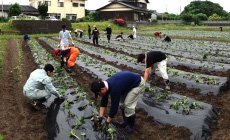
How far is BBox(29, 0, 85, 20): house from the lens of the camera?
48.4 metres

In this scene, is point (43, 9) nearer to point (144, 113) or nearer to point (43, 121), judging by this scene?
point (43, 121)

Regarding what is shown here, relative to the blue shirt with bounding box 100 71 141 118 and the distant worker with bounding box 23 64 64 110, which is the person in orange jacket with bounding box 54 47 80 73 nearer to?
the distant worker with bounding box 23 64 64 110

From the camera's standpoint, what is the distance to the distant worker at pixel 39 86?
6.26 m

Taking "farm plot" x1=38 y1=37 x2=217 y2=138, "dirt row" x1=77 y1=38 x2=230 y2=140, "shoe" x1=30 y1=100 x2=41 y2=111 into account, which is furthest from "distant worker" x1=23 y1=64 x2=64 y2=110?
"dirt row" x1=77 y1=38 x2=230 y2=140

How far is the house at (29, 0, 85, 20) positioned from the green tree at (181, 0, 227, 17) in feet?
116

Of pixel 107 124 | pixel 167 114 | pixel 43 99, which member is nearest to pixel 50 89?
pixel 43 99

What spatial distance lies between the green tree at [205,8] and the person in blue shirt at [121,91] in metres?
70.8

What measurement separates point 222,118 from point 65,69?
706cm

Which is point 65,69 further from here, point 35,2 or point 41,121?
point 35,2

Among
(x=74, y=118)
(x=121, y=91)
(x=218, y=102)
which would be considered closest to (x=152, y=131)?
(x=121, y=91)

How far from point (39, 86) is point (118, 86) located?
297 cm

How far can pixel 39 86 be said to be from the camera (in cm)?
652

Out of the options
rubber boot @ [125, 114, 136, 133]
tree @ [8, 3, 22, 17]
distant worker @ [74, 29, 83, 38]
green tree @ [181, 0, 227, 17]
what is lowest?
rubber boot @ [125, 114, 136, 133]

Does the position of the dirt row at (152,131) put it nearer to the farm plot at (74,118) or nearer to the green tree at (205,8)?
the farm plot at (74,118)
